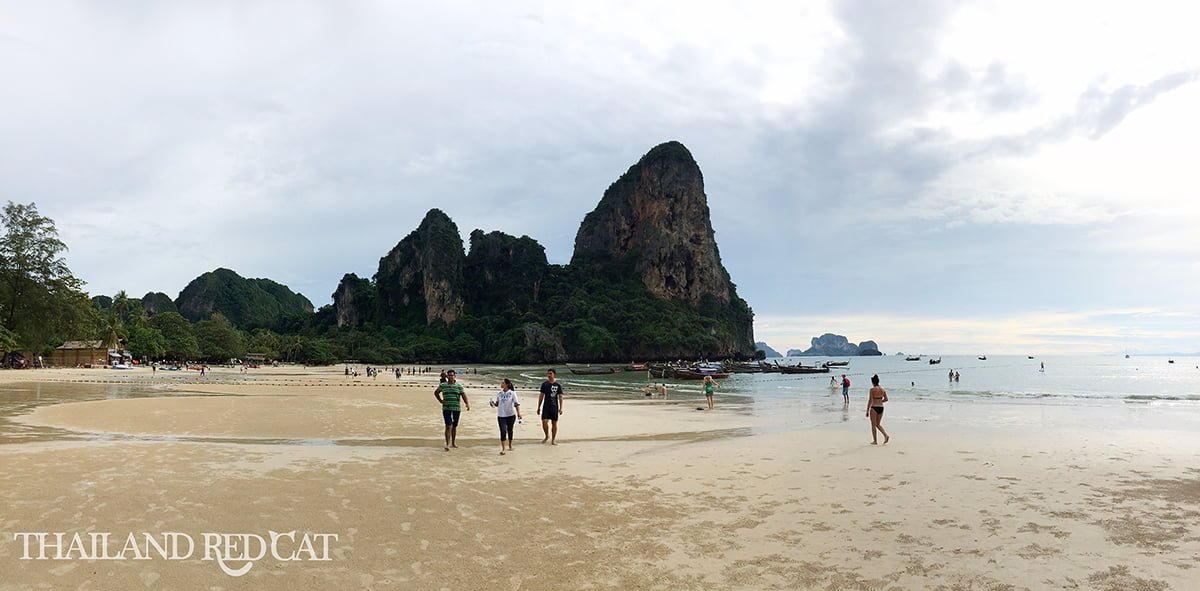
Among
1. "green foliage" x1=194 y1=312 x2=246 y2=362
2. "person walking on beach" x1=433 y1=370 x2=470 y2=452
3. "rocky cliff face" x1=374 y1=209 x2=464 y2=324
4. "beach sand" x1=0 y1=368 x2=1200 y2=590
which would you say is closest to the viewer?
"beach sand" x1=0 y1=368 x2=1200 y2=590

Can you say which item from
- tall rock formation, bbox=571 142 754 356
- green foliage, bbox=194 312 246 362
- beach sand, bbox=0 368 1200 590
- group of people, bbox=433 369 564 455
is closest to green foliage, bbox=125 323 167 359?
green foliage, bbox=194 312 246 362

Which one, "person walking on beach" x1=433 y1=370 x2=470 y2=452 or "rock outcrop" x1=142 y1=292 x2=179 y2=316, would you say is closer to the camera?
"person walking on beach" x1=433 y1=370 x2=470 y2=452

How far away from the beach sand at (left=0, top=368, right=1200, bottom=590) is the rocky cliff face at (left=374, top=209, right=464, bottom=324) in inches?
6059

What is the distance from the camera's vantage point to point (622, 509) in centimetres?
843

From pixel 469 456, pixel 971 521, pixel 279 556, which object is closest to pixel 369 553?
pixel 279 556

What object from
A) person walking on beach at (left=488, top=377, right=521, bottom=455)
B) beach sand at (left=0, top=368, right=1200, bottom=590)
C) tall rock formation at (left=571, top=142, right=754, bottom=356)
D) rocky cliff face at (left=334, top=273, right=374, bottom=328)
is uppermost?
tall rock formation at (left=571, top=142, right=754, bottom=356)

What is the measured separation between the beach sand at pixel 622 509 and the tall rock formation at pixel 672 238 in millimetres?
166159

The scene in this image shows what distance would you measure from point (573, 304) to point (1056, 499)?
158073 mm

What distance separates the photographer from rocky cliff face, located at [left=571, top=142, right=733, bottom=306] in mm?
184250

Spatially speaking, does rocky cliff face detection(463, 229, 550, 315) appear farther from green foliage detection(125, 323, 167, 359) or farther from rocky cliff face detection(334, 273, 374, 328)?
green foliage detection(125, 323, 167, 359)

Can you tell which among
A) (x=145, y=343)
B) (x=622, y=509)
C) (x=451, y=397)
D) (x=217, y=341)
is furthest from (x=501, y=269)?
(x=622, y=509)

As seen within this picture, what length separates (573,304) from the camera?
166750 mm

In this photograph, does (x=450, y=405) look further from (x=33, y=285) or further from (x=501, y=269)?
(x=501, y=269)

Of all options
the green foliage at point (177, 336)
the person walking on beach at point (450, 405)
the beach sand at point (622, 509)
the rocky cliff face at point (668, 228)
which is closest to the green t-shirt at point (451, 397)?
the person walking on beach at point (450, 405)
